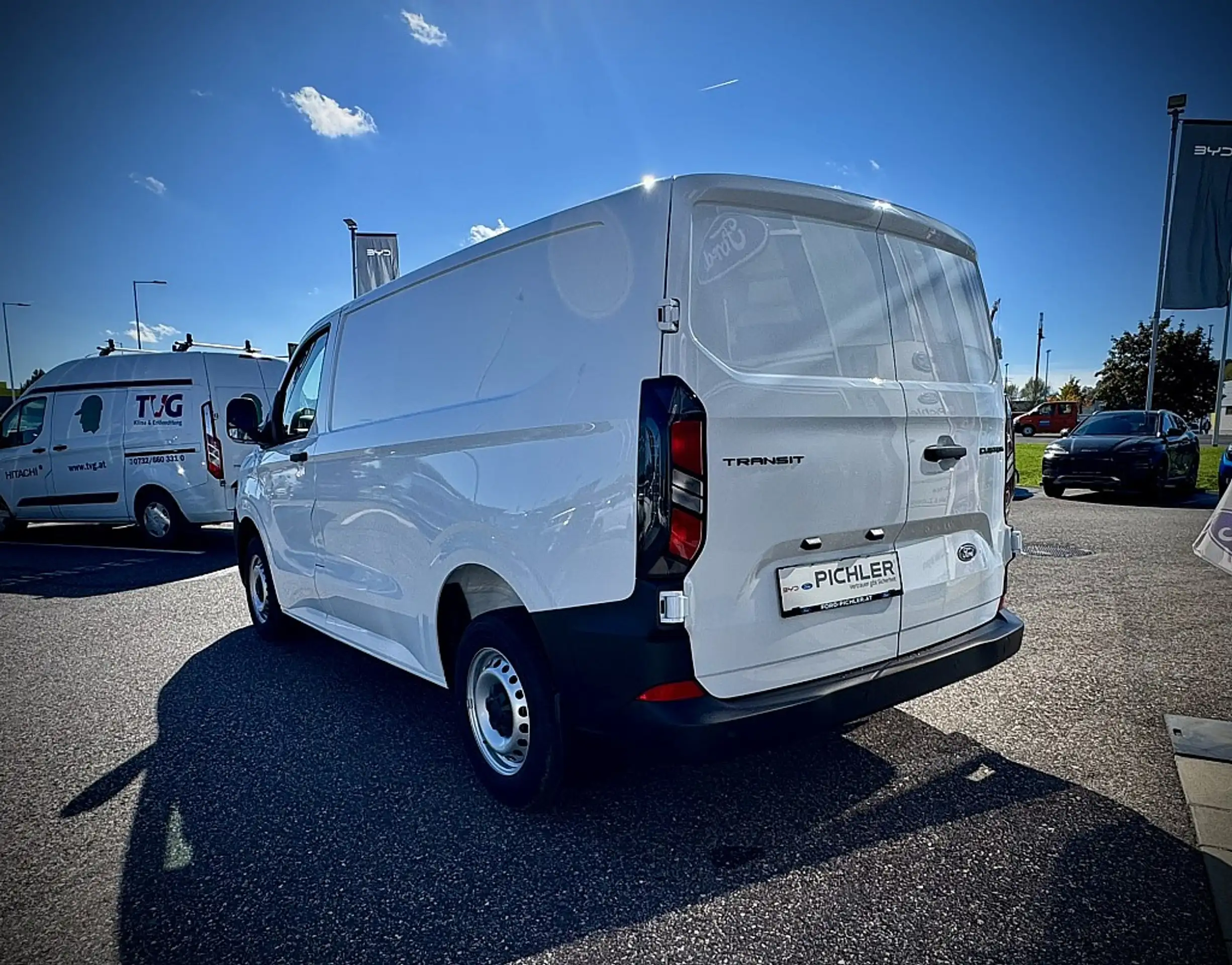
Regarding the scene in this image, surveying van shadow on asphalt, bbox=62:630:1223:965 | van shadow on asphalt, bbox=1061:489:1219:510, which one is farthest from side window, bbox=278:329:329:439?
van shadow on asphalt, bbox=1061:489:1219:510

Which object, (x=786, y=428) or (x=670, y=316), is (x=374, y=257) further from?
(x=786, y=428)

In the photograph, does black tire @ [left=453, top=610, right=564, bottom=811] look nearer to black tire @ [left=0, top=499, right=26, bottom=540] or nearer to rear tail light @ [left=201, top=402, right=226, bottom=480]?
rear tail light @ [left=201, top=402, right=226, bottom=480]

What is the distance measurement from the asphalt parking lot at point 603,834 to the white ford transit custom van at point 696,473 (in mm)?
418

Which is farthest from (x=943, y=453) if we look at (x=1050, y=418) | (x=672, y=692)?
(x=1050, y=418)

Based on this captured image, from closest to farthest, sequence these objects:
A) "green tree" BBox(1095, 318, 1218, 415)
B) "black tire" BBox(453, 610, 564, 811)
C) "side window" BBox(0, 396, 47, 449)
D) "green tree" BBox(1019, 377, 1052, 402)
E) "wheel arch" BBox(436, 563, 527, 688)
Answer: "black tire" BBox(453, 610, 564, 811)
"wheel arch" BBox(436, 563, 527, 688)
"side window" BBox(0, 396, 47, 449)
"green tree" BBox(1095, 318, 1218, 415)
"green tree" BBox(1019, 377, 1052, 402)

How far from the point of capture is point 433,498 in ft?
10.0

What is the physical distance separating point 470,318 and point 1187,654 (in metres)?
4.58

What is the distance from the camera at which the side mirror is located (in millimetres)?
4758

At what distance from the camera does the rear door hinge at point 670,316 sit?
2.19 meters

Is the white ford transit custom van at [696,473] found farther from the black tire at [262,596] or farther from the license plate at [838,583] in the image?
the black tire at [262,596]

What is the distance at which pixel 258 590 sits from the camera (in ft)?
17.9

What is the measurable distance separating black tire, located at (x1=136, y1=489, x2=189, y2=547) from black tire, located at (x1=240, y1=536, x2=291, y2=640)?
4.98 m

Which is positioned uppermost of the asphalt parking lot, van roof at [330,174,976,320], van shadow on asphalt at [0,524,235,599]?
van roof at [330,174,976,320]

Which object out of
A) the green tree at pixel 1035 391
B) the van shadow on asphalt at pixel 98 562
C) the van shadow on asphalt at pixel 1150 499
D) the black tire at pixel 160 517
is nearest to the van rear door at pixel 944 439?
the van shadow on asphalt at pixel 98 562
